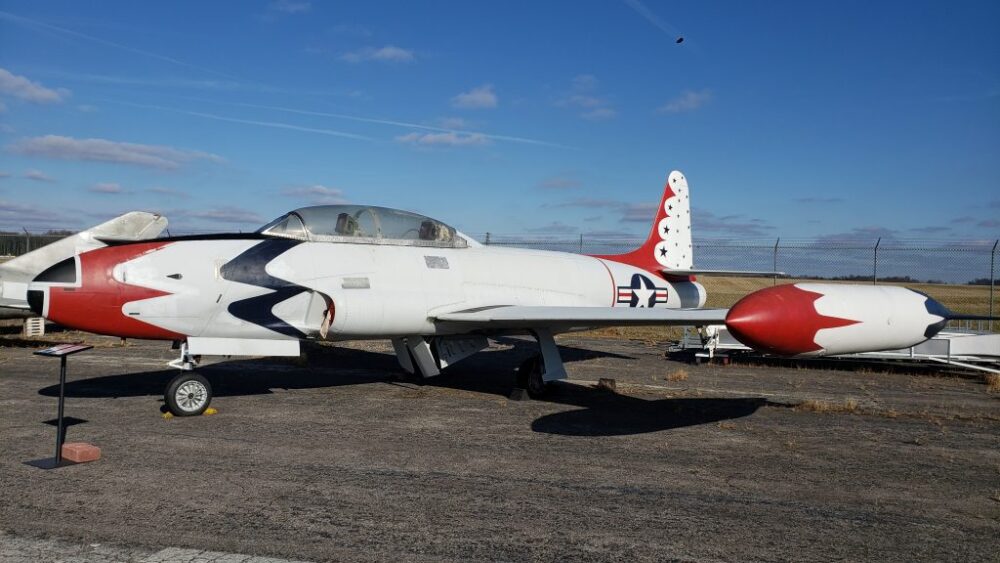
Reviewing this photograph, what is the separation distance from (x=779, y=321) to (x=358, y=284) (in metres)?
4.58

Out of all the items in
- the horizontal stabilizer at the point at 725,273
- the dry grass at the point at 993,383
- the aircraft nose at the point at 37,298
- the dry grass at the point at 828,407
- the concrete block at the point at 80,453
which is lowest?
the concrete block at the point at 80,453

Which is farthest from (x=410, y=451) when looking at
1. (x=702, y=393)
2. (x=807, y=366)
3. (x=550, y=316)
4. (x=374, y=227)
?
(x=807, y=366)

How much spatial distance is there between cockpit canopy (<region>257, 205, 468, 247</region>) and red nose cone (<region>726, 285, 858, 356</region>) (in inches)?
173

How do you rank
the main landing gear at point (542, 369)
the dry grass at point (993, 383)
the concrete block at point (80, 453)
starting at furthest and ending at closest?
the dry grass at point (993, 383)
the main landing gear at point (542, 369)
the concrete block at point (80, 453)

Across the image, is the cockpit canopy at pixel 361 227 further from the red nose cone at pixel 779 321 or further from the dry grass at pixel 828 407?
the dry grass at pixel 828 407

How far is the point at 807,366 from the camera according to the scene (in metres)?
13.5

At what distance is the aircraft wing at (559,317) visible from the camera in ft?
25.8

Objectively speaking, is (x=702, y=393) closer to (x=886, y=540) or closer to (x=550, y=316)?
(x=550, y=316)

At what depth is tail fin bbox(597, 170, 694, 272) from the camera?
12962 mm

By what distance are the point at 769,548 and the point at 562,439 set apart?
2.96m

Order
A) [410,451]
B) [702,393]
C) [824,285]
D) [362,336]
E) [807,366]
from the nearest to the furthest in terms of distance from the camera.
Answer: [410,451], [824,285], [362,336], [702,393], [807,366]

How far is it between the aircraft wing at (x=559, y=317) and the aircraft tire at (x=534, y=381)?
0.66m

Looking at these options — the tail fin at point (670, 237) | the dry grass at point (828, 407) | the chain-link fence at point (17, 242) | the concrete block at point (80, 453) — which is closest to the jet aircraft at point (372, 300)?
the concrete block at point (80, 453)

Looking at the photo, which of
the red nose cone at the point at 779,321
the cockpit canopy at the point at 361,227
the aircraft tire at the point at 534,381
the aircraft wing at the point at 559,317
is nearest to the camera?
the red nose cone at the point at 779,321
